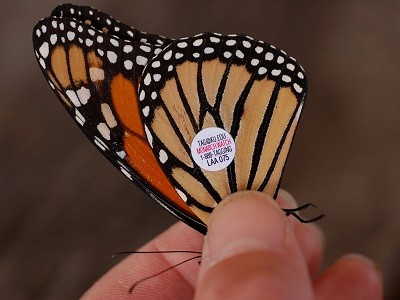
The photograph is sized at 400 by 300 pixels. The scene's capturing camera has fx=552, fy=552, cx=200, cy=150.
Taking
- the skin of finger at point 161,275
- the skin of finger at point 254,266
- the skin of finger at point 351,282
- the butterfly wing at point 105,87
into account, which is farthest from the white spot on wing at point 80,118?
the skin of finger at point 351,282

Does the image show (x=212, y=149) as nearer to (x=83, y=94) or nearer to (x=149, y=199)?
(x=83, y=94)

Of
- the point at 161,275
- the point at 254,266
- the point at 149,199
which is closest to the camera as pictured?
the point at 254,266

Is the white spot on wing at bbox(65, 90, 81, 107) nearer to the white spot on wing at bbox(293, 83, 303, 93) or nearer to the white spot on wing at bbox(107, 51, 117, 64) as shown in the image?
the white spot on wing at bbox(107, 51, 117, 64)

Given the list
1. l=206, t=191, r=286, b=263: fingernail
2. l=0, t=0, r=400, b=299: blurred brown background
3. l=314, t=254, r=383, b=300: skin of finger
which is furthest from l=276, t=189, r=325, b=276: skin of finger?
l=206, t=191, r=286, b=263: fingernail

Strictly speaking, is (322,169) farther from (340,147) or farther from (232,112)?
(232,112)

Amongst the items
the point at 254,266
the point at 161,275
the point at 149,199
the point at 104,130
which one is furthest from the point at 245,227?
the point at 149,199
